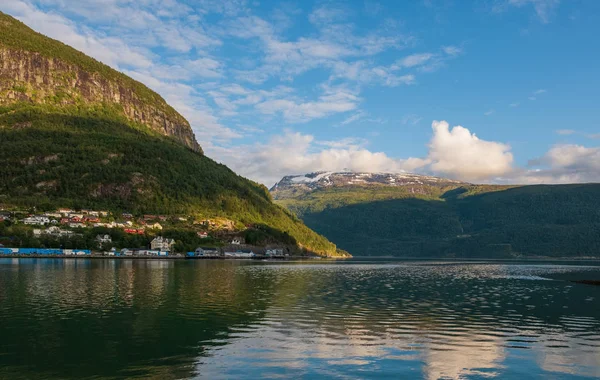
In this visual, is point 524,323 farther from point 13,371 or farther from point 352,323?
point 13,371

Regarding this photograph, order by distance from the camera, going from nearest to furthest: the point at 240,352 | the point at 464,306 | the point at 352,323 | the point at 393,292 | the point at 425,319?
the point at 240,352 < the point at 352,323 < the point at 425,319 < the point at 464,306 < the point at 393,292

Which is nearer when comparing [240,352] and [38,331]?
[240,352]

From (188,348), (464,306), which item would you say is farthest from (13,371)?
(464,306)

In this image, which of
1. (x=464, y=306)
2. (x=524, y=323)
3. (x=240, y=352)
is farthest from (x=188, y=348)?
(x=464, y=306)

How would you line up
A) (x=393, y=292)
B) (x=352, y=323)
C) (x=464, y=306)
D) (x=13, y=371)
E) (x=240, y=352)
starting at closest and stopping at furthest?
(x=13, y=371) < (x=240, y=352) < (x=352, y=323) < (x=464, y=306) < (x=393, y=292)

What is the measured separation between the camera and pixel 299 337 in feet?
134

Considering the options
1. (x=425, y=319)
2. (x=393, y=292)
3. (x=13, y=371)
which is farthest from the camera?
(x=393, y=292)

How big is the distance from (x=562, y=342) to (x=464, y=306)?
23990 millimetres

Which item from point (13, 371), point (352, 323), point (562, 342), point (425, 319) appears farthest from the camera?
point (425, 319)

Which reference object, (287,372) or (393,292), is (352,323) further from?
(393,292)

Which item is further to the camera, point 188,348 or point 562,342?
point 562,342

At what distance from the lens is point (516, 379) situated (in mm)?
29594

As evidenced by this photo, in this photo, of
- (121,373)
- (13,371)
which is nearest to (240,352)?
(121,373)

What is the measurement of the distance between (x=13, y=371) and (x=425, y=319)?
126ft
